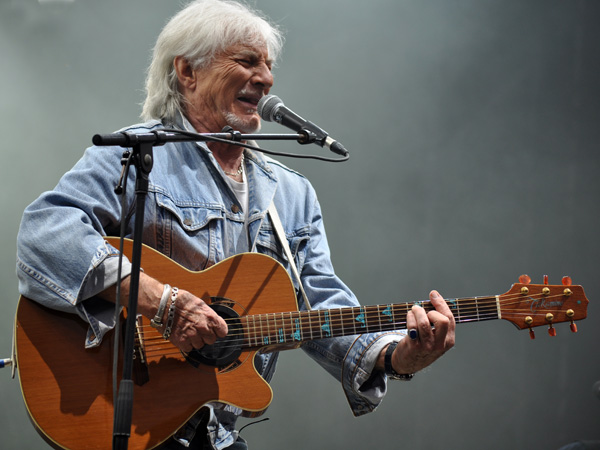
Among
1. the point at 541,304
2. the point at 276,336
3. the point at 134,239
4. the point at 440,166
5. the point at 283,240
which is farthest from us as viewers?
the point at 440,166

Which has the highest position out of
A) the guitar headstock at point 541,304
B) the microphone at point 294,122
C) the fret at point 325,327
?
the microphone at point 294,122

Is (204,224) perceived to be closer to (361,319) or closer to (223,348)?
(223,348)

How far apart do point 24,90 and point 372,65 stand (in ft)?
6.50

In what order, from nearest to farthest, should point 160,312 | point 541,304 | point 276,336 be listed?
point 160,312
point 276,336
point 541,304

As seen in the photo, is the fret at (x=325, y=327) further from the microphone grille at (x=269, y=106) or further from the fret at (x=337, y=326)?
the microphone grille at (x=269, y=106)

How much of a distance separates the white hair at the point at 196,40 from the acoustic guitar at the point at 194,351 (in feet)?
2.68

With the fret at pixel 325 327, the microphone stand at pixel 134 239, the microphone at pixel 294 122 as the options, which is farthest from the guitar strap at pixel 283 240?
the microphone stand at pixel 134 239

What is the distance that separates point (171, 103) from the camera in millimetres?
2535

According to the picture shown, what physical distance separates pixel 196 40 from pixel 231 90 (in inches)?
10.4

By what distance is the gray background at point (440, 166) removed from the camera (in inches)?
138

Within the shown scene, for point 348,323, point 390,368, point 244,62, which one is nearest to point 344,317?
point 348,323

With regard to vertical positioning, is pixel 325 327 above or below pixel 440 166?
below

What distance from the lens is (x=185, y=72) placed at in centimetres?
256

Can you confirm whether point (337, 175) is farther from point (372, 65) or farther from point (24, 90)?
point (24, 90)
